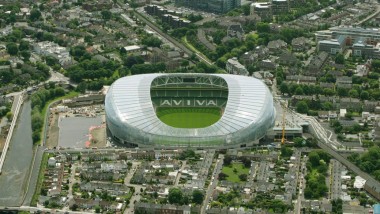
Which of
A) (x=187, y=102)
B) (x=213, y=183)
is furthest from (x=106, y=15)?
(x=213, y=183)

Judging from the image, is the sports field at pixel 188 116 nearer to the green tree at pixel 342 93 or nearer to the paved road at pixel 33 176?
the paved road at pixel 33 176

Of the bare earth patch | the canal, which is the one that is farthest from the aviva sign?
the canal

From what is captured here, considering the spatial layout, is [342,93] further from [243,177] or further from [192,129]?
[243,177]

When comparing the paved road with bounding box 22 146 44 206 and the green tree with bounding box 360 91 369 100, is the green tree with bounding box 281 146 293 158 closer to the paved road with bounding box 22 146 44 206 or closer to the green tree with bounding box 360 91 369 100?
the green tree with bounding box 360 91 369 100

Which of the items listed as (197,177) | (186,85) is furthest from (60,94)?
(197,177)

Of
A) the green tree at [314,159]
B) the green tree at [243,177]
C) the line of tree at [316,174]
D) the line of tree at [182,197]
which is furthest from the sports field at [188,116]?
the line of tree at [182,197]

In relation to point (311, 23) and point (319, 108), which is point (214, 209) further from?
point (311, 23)

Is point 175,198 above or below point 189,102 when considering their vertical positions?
above
